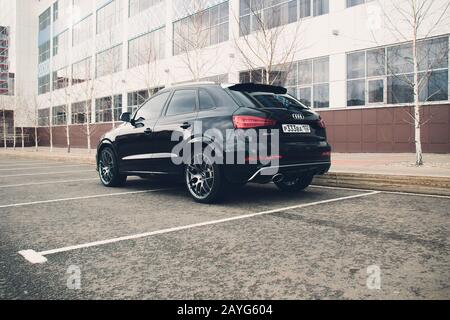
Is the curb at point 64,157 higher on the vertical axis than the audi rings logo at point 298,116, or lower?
lower

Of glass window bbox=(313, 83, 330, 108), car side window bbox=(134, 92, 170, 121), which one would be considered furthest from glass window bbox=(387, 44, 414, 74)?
car side window bbox=(134, 92, 170, 121)

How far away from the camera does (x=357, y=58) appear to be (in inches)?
608

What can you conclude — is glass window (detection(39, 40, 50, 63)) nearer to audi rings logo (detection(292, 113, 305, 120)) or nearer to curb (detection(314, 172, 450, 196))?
Answer: curb (detection(314, 172, 450, 196))

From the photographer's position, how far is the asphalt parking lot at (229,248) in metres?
2.50

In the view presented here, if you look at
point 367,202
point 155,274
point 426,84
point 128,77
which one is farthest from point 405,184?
point 128,77

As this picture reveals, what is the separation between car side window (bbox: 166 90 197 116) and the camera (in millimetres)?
6027

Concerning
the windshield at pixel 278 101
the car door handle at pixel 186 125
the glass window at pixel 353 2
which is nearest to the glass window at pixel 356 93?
the glass window at pixel 353 2

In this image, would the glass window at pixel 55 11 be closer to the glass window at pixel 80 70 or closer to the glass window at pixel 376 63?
the glass window at pixel 80 70

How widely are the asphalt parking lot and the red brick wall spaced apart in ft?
28.3

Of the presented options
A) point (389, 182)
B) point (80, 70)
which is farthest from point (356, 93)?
point (80, 70)

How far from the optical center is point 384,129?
14.7m

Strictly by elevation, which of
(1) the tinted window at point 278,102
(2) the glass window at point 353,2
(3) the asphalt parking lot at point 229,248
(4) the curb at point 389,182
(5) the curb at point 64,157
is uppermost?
(2) the glass window at point 353,2
